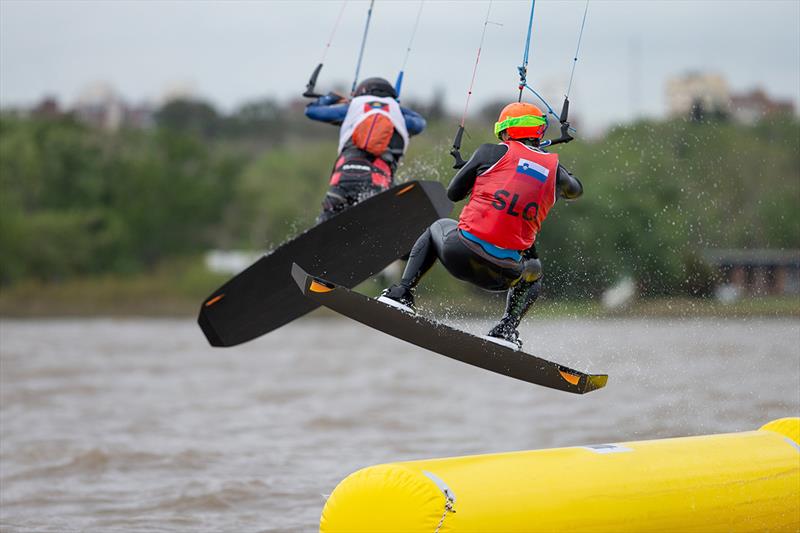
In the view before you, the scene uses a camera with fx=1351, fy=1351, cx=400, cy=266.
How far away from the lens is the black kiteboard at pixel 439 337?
773 centimetres

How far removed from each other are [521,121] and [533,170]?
296 mm

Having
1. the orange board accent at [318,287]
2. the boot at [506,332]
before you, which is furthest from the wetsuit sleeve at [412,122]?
the orange board accent at [318,287]

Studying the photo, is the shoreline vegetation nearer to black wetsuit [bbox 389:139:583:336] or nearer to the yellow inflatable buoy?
the yellow inflatable buoy

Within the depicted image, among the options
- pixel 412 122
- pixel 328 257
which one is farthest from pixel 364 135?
pixel 328 257

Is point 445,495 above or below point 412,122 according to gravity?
below

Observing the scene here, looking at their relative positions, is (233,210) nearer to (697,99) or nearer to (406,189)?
(697,99)

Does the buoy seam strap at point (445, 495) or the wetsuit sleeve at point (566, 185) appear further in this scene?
the wetsuit sleeve at point (566, 185)

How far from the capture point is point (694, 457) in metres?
8.37

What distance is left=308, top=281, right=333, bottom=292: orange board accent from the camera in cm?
769

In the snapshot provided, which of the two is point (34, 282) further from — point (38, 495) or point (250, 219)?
point (38, 495)

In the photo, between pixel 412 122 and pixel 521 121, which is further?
pixel 412 122

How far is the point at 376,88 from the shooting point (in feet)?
32.5

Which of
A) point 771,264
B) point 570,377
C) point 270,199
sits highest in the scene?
point 570,377

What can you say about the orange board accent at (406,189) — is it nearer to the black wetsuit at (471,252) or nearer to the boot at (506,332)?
the black wetsuit at (471,252)
